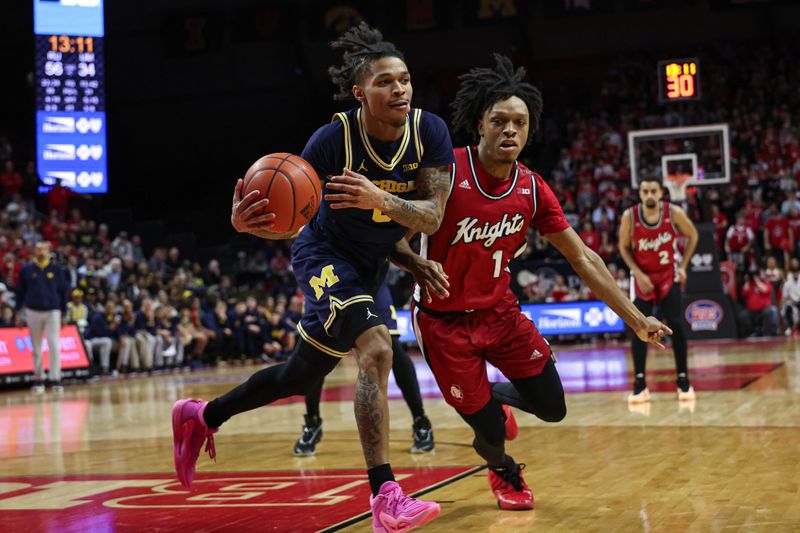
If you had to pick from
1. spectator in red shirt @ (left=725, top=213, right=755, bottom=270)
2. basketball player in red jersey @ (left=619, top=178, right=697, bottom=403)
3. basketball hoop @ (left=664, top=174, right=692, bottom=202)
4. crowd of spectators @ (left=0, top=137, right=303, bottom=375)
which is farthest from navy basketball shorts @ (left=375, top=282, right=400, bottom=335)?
spectator in red shirt @ (left=725, top=213, right=755, bottom=270)

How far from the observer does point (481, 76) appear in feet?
16.1

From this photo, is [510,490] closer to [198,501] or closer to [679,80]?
[198,501]

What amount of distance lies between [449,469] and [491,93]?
2052 mm

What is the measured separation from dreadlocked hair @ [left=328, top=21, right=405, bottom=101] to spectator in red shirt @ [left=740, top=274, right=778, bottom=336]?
15869 millimetres

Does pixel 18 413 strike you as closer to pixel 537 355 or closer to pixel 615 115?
pixel 537 355

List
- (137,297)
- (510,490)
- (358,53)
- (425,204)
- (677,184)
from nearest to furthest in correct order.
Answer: (425,204), (358,53), (510,490), (677,184), (137,297)

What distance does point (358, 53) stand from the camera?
445 centimetres

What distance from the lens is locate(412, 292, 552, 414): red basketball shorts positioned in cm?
471

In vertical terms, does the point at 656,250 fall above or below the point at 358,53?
below

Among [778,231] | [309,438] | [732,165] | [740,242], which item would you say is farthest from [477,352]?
[732,165]

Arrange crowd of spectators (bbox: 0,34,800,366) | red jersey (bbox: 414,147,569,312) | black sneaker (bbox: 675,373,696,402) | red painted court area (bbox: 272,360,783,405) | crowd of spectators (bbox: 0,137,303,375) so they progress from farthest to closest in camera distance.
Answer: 1. crowd of spectators (bbox: 0,34,800,366)
2. crowd of spectators (bbox: 0,137,303,375)
3. red painted court area (bbox: 272,360,783,405)
4. black sneaker (bbox: 675,373,696,402)
5. red jersey (bbox: 414,147,569,312)

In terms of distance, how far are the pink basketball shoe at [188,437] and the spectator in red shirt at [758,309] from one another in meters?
16.0

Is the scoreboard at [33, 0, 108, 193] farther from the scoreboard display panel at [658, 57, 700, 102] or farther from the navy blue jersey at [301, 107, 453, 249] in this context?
the navy blue jersey at [301, 107, 453, 249]

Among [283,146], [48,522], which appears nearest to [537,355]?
[48,522]
